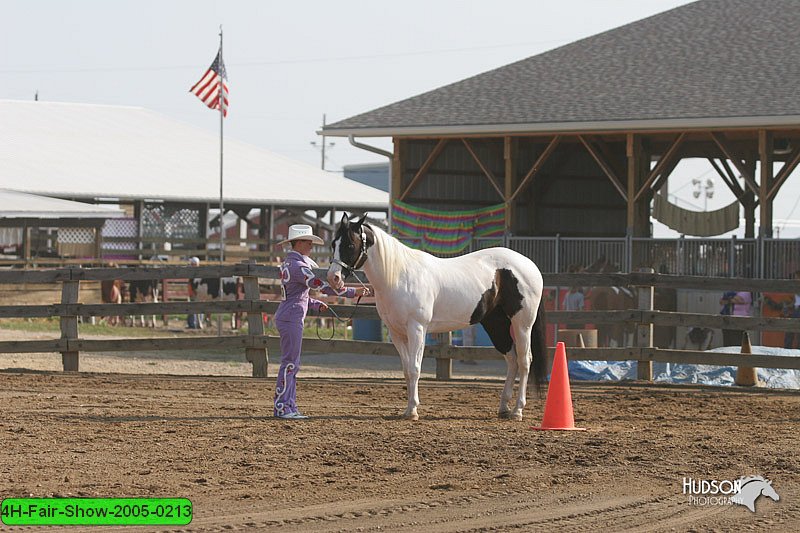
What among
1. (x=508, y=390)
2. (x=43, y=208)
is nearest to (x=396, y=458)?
(x=508, y=390)

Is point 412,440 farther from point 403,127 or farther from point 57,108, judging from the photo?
point 57,108

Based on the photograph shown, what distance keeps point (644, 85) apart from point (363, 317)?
10785 mm

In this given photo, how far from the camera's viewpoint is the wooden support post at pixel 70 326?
15.8 m

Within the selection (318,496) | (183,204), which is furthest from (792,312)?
(183,204)

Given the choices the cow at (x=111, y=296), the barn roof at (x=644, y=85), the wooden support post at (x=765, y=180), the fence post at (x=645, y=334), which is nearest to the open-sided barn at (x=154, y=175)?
the cow at (x=111, y=296)

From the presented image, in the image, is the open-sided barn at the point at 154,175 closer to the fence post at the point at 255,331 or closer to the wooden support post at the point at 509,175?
the wooden support post at the point at 509,175

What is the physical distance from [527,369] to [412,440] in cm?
234

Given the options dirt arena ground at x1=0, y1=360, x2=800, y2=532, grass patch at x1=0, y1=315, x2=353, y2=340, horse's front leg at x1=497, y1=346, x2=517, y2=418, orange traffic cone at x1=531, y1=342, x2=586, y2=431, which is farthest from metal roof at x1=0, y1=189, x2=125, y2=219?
orange traffic cone at x1=531, y1=342, x2=586, y2=431

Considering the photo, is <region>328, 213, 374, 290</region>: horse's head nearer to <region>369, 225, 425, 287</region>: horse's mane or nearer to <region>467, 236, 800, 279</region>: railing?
<region>369, 225, 425, 287</region>: horse's mane

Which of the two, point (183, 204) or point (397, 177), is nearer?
point (397, 177)

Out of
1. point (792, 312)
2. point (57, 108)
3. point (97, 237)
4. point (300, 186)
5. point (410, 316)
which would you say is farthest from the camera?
point (57, 108)

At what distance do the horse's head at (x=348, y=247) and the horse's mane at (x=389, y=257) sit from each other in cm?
17

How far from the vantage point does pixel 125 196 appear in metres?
36.4

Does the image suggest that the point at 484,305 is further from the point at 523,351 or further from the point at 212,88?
the point at 212,88
